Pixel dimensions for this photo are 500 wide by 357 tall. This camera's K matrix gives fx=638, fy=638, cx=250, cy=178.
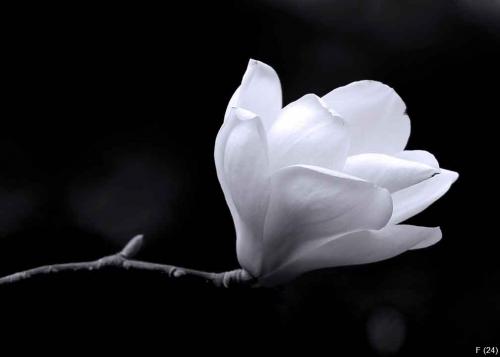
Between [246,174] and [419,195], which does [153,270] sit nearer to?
[246,174]

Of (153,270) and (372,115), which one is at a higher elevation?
(372,115)

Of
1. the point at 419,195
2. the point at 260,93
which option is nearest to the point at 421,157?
the point at 419,195

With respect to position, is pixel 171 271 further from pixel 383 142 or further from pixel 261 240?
pixel 383 142

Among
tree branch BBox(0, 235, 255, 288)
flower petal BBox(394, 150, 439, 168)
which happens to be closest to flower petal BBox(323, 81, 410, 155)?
flower petal BBox(394, 150, 439, 168)

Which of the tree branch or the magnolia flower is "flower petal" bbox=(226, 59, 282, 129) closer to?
the magnolia flower

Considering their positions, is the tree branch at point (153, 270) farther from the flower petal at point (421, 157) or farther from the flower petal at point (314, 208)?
the flower petal at point (421, 157)

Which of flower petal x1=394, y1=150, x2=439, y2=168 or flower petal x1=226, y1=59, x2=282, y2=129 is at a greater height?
flower petal x1=226, y1=59, x2=282, y2=129
